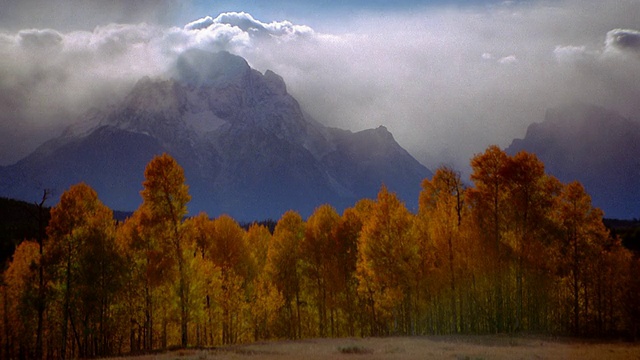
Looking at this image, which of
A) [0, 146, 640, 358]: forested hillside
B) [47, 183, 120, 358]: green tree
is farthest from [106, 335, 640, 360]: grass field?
[47, 183, 120, 358]: green tree

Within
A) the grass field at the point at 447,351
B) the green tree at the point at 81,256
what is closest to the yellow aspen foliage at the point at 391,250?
the grass field at the point at 447,351

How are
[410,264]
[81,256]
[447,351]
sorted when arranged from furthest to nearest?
[410,264], [81,256], [447,351]

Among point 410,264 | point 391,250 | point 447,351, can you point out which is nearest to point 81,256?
point 391,250

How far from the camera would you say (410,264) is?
38000 millimetres

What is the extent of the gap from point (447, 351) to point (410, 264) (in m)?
11.8

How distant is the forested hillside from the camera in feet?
114

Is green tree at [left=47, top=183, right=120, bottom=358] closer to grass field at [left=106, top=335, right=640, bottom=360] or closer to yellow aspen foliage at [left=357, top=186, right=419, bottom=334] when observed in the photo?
grass field at [left=106, top=335, right=640, bottom=360]

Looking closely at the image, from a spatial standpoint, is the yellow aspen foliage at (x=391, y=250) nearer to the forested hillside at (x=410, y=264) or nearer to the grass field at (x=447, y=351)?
the forested hillside at (x=410, y=264)

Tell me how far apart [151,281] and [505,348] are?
2467cm

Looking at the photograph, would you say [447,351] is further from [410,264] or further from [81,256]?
[81,256]

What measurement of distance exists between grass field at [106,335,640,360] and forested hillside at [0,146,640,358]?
6.01m

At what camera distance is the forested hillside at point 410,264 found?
34719mm

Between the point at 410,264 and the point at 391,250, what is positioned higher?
the point at 391,250

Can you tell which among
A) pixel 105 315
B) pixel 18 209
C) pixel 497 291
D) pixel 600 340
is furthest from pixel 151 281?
pixel 18 209
